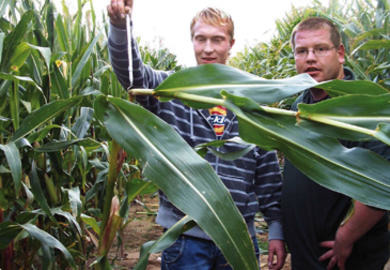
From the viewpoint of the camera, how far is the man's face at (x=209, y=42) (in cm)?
118

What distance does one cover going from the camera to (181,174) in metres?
0.54

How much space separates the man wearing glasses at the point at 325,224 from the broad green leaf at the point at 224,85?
1.65 ft

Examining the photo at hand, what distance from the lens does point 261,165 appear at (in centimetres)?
125

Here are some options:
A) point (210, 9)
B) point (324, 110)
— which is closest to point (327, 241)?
point (324, 110)

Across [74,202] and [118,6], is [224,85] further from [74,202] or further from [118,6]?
[74,202]

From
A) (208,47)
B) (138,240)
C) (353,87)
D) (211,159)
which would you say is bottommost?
(138,240)

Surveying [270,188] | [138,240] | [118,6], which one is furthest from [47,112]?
[138,240]

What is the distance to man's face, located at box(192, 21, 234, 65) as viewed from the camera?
118 centimetres

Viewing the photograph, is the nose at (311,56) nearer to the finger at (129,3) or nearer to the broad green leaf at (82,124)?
the finger at (129,3)

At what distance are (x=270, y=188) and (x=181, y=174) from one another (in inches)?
31.0

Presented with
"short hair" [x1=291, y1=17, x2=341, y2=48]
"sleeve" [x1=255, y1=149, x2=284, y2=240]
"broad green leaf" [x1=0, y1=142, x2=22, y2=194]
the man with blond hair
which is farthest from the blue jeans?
"short hair" [x1=291, y1=17, x2=341, y2=48]

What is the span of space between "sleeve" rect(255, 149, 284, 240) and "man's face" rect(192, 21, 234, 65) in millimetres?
351

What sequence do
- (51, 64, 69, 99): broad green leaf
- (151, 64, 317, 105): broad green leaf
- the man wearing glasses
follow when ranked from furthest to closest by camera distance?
(51, 64, 69, 99): broad green leaf
the man wearing glasses
(151, 64, 317, 105): broad green leaf

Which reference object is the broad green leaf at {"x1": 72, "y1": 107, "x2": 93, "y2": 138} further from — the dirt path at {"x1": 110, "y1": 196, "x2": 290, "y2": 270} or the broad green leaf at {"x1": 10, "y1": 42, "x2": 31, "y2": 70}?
the dirt path at {"x1": 110, "y1": 196, "x2": 290, "y2": 270}
